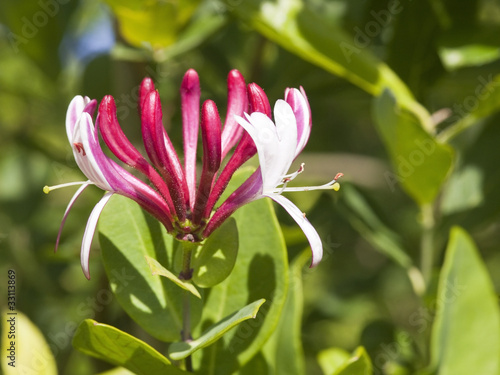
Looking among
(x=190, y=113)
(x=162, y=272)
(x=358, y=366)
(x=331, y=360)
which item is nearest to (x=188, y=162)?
(x=190, y=113)

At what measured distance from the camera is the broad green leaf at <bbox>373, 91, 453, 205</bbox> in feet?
4.11

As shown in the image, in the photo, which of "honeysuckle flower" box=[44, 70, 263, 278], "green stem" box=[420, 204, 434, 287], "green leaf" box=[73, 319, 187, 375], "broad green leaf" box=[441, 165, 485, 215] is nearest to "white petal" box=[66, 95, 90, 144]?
"honeysuckle flower" box=[44, 70, 263, 278]

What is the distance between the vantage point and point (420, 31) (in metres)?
1.55

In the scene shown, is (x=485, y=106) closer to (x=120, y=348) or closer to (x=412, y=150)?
(x=412, y=150)

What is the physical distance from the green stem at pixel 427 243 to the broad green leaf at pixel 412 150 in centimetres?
11

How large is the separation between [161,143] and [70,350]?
1289mm

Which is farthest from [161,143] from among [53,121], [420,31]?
[53,121]

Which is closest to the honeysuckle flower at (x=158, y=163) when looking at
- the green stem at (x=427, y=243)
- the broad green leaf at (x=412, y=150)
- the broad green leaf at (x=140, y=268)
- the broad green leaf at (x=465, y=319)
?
the broad green leaf at (x=140, y=268)

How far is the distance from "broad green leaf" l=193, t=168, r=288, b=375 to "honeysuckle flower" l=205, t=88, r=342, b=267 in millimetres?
147

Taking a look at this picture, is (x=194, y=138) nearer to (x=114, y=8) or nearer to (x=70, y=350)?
(x=114, y=8)

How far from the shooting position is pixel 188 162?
0.94m

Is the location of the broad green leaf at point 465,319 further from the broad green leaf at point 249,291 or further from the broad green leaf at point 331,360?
the broad green leaf at point 249,291

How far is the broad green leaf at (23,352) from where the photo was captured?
130 cm

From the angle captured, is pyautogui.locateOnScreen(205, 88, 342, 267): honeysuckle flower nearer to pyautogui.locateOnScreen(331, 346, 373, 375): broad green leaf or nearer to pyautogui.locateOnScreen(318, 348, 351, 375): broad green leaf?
pyautogui.locateOnScreen(331, 346, 373, 375): broad green leaf
